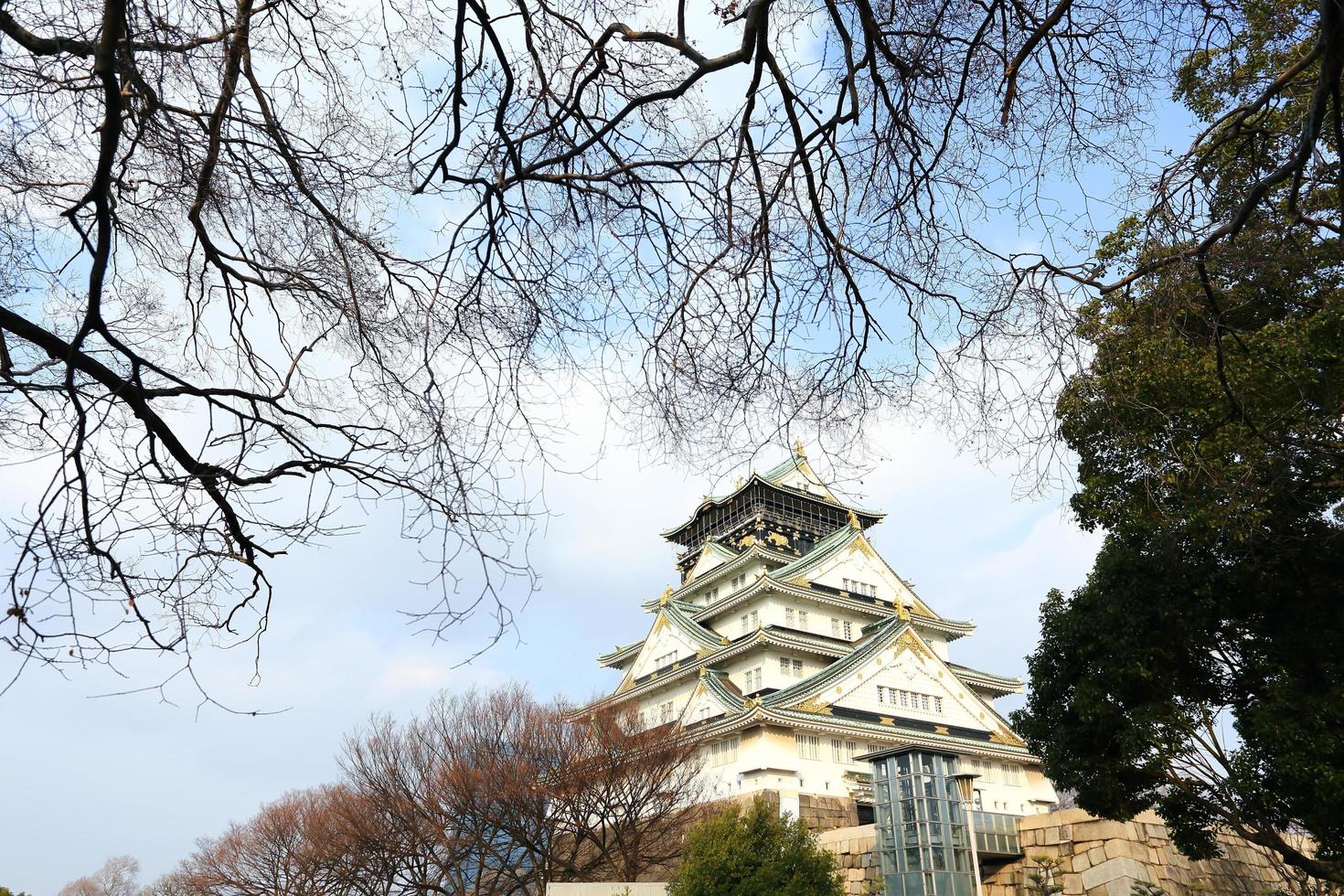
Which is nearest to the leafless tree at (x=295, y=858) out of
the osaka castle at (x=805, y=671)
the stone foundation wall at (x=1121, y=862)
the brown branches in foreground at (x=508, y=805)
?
the brown branches in foreground at (x=508, y=805)

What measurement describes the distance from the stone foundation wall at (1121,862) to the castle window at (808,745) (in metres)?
7.80

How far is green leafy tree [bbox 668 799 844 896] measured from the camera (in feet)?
41.5

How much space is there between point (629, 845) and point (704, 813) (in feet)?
6.47

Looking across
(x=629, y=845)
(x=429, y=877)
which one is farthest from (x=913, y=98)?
(x=429, y=877)

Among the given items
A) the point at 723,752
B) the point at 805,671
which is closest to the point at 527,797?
the point at 723,752

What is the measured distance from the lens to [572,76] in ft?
10.3

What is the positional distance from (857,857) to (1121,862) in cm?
515

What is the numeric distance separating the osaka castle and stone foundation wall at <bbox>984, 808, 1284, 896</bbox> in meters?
6.58

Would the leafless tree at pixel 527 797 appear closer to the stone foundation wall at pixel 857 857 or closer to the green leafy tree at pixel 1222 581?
the stone foundation wall at pixel 857 857

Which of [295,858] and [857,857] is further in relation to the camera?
[295,858]

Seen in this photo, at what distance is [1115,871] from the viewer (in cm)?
1304

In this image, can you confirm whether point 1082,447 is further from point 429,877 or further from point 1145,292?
point 429,877

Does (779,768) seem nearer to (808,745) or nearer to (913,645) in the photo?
(808,745)

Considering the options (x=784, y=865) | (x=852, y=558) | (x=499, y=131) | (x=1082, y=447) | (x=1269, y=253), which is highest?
(x=852, y=558)
